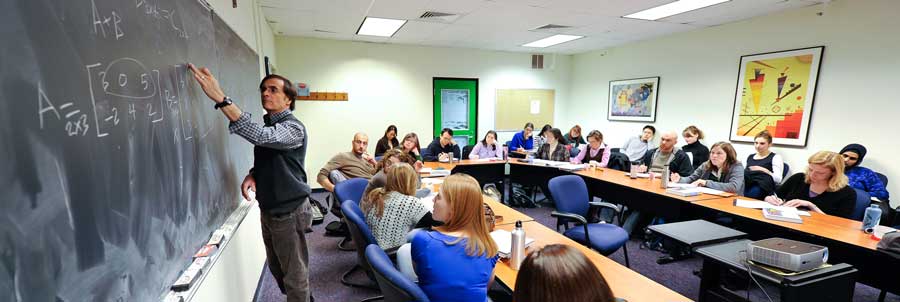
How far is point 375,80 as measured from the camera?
20.3ft

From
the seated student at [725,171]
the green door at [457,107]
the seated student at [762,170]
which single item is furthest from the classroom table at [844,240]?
the green door at [457,107]

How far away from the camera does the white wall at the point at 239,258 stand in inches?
61.2

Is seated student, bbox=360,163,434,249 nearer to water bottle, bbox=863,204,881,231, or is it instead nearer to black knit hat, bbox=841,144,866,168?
water bottle, bbox=863,204,881,231

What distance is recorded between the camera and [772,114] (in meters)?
4.30

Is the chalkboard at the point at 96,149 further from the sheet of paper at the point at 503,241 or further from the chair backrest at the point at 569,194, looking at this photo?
the chair backrest at the point at 569,194

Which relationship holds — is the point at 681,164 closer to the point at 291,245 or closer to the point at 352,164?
the point at 352,164

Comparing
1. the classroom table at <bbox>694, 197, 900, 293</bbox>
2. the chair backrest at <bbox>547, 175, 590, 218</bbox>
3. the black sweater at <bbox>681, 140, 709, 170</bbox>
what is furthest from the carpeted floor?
the black sweater at <bbox>681, 140, 709, 170</bbox>

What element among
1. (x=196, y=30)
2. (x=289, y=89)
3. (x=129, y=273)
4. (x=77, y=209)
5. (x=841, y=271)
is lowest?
(x=841, y=271)

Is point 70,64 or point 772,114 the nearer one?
point 70,64

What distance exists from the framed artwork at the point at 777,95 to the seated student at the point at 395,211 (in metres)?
4.56

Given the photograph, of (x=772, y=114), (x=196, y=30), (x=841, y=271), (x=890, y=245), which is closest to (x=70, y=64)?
A: (x=196, y=30)

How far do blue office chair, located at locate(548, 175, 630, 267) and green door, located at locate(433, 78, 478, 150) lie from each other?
3.90 metres

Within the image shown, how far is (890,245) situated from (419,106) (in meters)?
5.63

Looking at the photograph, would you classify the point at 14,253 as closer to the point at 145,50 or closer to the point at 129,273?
the point at 129,273
